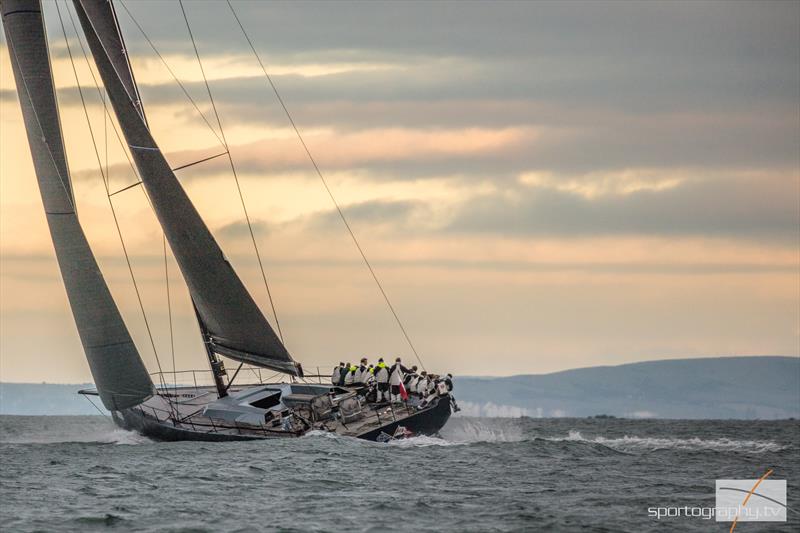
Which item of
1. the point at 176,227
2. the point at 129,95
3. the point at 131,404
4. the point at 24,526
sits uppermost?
the point at 129,95

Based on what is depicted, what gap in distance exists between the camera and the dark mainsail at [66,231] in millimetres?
33688

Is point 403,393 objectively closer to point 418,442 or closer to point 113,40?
point 418,442

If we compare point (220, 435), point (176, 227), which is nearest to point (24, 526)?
point (220, 435)

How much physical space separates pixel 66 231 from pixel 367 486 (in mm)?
13286

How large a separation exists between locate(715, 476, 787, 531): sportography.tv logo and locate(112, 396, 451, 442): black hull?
30.1 ft

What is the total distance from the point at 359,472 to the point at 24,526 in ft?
29.1

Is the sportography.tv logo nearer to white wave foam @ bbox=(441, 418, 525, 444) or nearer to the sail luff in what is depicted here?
white wave foam @ bbox=(441, 418, 525, 444)

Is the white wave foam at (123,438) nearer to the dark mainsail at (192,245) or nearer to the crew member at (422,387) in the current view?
the dark mainsail at (192,245)

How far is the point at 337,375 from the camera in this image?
38.7m

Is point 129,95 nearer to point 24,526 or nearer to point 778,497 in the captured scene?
point 24,526

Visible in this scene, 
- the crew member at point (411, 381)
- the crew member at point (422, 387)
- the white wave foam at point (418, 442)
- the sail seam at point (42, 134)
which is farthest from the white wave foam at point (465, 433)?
the sail seam at point (42, 134)

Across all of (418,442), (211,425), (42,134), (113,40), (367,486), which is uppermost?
(113,40)

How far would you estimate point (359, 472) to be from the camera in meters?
27.2

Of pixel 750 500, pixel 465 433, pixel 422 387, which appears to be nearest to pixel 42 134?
pixel 422 387
